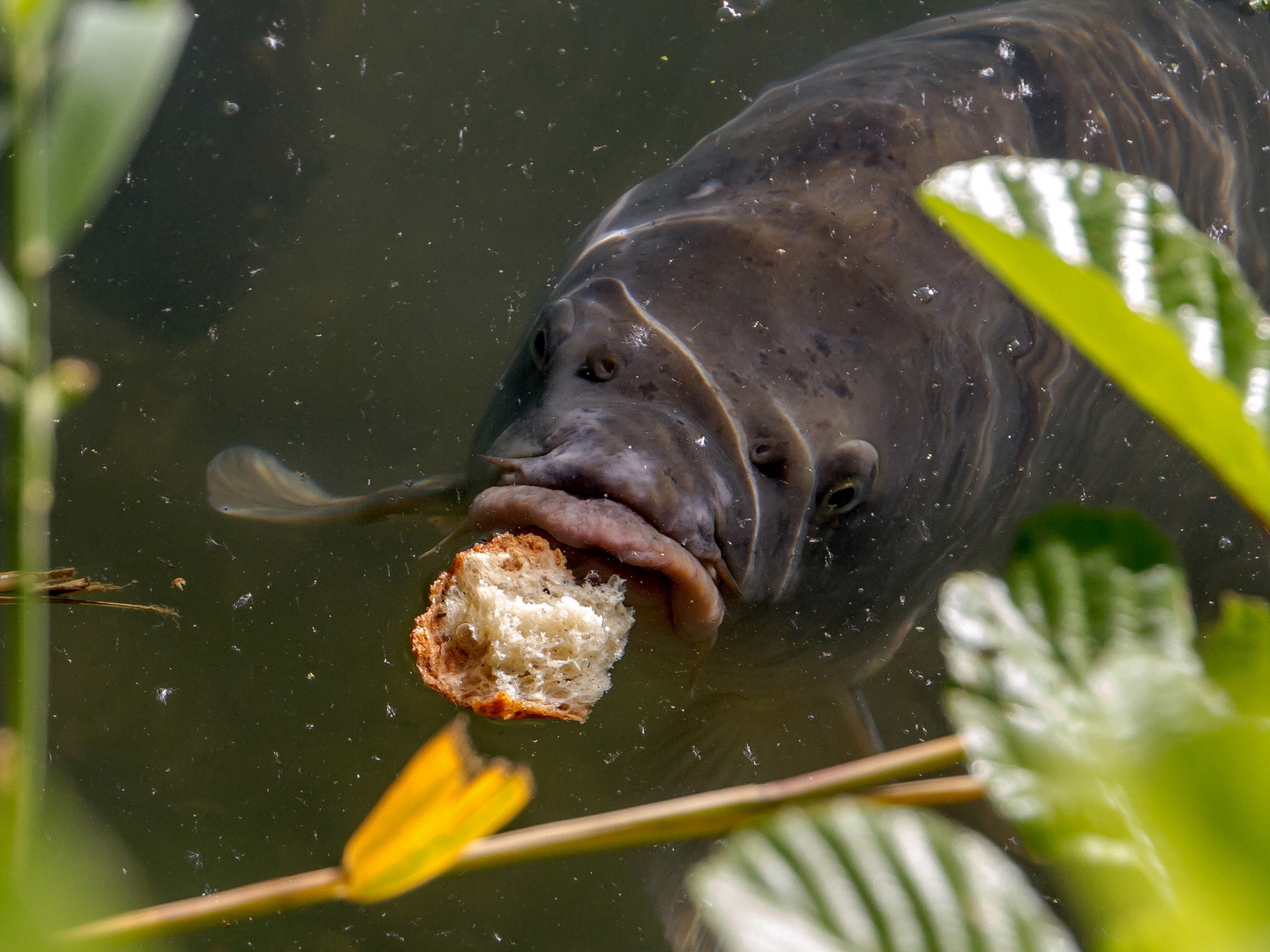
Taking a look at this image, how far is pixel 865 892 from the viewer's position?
458 millimetres

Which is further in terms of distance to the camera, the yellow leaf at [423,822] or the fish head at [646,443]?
the fish head at [646,443]

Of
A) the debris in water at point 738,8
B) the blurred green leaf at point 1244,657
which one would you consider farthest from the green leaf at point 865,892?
the debris in water at point 738,8

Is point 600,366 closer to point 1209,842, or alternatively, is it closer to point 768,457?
point 768,457

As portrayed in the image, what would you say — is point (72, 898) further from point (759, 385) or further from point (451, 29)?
point (451, 29)

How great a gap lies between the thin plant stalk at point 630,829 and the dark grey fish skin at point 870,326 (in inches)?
51.3

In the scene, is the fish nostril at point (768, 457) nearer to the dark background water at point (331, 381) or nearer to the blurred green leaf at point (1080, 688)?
the dark background water at point (331, 381)

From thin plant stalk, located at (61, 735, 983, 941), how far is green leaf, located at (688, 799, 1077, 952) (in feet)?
0.40

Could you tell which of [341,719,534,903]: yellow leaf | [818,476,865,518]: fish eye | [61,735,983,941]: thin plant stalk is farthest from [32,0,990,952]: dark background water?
[341,719,534,903]: yellow leaf

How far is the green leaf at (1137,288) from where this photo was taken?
0.46 metres

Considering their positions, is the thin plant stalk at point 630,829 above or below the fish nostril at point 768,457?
above

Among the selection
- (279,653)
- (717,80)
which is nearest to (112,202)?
(279,653)

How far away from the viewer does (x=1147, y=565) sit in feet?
1.87

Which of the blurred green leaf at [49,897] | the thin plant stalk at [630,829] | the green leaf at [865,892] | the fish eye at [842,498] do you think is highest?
the blurred green leaf at [49,897]

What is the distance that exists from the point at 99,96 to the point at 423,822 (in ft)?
1.19
